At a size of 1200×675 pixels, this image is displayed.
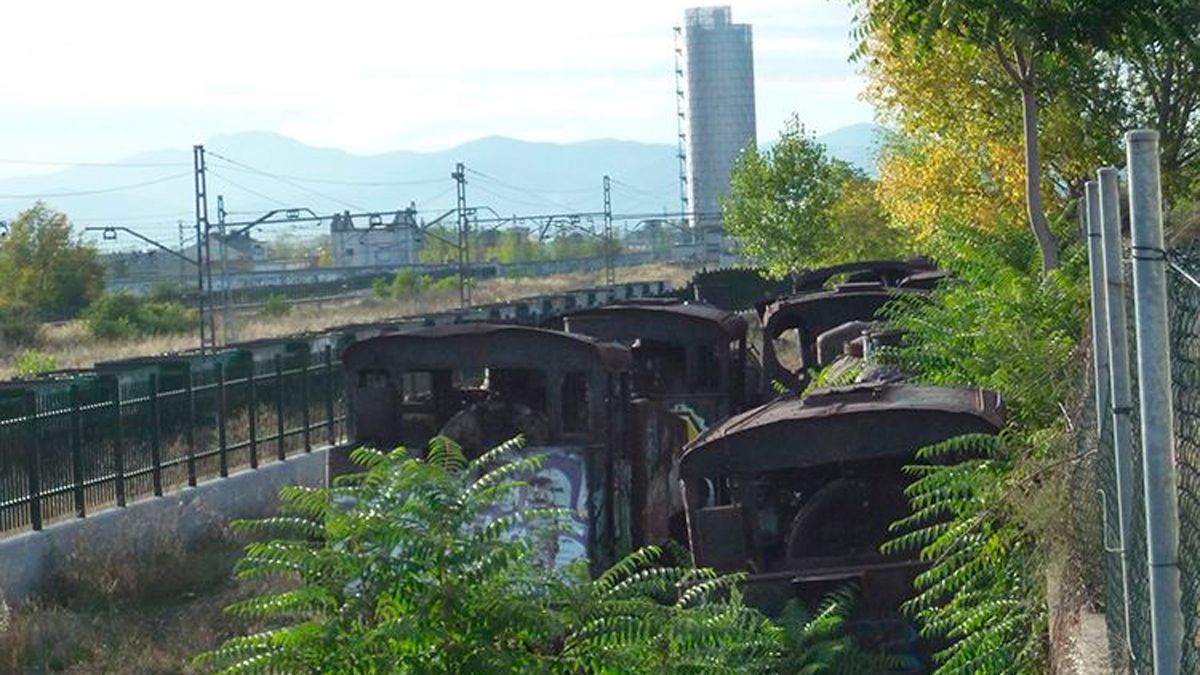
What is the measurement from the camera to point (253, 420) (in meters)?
25.2

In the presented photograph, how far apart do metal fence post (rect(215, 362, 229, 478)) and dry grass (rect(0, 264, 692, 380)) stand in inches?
1078

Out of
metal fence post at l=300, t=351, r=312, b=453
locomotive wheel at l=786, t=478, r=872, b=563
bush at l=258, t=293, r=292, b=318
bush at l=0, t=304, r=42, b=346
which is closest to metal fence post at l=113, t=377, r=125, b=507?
metal fence post at l=300, t=351, r=312, b=453

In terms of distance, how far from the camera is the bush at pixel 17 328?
79.9 meters

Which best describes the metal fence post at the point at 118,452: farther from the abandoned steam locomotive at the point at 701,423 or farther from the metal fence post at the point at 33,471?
the abandoned steam locomotive at the point at 701,423

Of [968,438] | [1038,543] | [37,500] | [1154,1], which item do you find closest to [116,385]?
[37,500]

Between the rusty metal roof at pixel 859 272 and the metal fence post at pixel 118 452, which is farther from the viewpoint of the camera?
the rusty metal roof at pixel 859 272

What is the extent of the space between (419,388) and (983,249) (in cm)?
945

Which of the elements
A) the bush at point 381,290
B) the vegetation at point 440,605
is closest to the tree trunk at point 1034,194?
the vegetation at point 440,605

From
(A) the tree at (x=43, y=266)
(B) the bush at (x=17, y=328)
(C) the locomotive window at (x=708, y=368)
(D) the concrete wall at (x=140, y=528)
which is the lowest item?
(D) the concrete wall at (x=140, y=528)

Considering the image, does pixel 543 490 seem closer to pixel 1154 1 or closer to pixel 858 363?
pixel 858 363

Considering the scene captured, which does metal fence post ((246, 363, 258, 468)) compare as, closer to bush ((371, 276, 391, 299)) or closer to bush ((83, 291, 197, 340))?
bush ((83, 291, 197, 340))

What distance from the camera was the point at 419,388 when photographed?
27266mm

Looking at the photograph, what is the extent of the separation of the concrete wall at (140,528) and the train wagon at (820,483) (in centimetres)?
748

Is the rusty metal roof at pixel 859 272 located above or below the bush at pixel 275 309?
below
